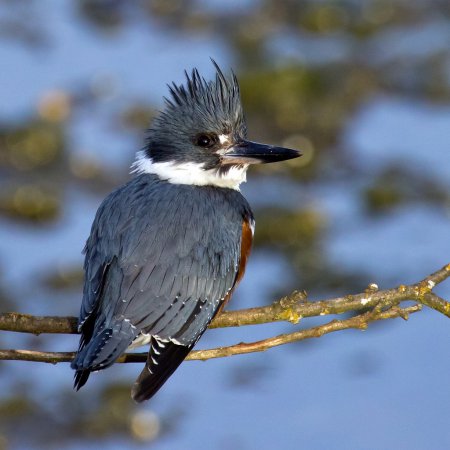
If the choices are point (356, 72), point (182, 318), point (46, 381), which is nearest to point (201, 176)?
point (182, 318)

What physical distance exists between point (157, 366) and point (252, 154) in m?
0.87

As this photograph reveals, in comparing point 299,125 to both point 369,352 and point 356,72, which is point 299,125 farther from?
point 369,352

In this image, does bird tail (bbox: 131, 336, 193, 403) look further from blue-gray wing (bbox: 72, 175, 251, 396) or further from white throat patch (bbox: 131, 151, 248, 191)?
white throat patch (bbox: 131, 151, 248, 191)

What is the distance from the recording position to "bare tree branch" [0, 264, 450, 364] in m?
2.90

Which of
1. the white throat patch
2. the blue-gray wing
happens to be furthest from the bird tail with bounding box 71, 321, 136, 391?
the white throat patch

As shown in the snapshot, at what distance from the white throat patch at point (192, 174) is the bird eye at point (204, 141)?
6 centimetres

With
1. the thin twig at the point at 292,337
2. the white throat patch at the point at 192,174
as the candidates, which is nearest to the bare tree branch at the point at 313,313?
the thin twig at the point at 292,337

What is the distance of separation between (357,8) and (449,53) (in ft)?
2.75

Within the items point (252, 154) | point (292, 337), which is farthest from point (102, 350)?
point (252, 154)

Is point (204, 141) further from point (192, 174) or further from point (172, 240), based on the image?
point (172, 240)

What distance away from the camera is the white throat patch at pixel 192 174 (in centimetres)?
356

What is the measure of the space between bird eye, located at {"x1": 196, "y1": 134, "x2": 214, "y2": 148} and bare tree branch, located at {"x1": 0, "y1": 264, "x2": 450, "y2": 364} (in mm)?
728

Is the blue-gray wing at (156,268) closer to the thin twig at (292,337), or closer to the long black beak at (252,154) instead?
the thin twig at (292,337)

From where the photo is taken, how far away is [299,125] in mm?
6438
